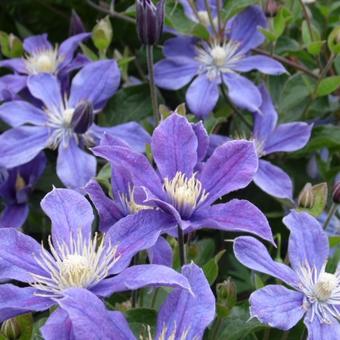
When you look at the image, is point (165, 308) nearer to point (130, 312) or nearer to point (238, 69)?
point (130, 312)

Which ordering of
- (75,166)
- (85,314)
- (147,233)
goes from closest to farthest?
(85,314) → (147,233) → (75,166)

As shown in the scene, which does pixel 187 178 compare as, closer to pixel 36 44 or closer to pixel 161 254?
pixel 161 254

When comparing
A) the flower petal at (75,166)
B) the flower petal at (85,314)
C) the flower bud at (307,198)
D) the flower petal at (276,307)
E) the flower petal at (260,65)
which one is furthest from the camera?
the flower petal at (260,65)

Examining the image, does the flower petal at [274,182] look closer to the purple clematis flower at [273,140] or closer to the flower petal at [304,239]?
the purple clematis flower at [273,140]

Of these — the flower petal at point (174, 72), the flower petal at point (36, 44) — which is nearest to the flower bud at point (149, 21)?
the flower petal at point (174, 72)

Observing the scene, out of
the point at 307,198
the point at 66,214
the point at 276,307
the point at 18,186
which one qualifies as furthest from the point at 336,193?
the point at 18,186

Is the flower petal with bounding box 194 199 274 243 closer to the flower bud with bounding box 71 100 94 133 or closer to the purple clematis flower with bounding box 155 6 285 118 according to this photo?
the flower bud with bounding box 71 100 94 133
